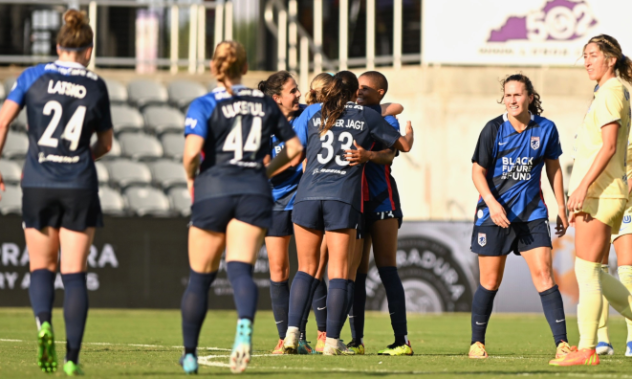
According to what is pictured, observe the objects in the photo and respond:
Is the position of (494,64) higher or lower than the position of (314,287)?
higher

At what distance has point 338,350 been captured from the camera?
6906 mm

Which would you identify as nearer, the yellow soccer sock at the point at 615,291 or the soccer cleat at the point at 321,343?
the yellow soccer sock at the point at 615,291

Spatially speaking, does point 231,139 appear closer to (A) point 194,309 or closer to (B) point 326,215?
(A) point 194,309

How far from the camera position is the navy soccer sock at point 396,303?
7.18 m

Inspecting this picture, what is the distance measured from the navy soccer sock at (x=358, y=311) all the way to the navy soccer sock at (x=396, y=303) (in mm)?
254

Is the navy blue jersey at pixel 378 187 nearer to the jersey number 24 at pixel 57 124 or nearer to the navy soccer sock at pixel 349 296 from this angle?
the navy soccer sock at pixel 349 296

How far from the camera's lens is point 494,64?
17.8 meters

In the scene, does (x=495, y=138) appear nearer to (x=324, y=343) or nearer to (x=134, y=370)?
(x=324, y=343)

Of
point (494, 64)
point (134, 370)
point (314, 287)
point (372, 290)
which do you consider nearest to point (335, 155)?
point (314, 287)

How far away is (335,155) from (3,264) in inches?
339

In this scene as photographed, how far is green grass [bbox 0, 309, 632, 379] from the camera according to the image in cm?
543

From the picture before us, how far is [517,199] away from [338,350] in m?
1.77

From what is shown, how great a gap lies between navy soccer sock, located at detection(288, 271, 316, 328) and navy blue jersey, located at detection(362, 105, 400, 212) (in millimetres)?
768

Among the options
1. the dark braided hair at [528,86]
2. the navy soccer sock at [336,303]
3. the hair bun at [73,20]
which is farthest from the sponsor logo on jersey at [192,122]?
the dark braided hair at [528,86]
